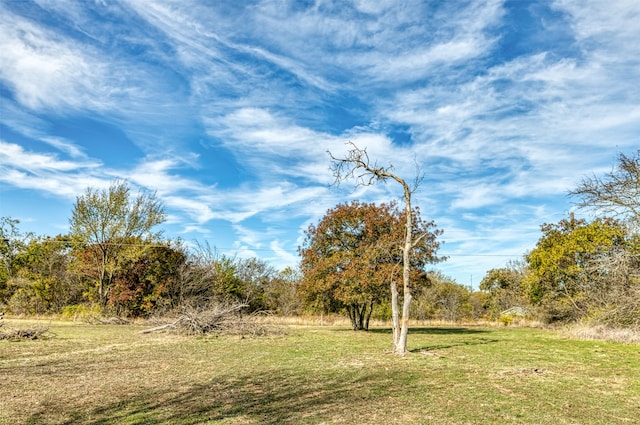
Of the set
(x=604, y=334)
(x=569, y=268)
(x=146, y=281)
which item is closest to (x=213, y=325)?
(x=146, y=281)

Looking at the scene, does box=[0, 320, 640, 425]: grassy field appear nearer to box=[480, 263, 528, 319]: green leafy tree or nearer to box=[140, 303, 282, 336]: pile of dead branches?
box=[140, 303, 282, 336]: pile of dead branches

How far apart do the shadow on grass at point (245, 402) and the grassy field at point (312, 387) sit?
18 mm

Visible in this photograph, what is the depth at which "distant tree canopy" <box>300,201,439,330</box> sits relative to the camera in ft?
68.9

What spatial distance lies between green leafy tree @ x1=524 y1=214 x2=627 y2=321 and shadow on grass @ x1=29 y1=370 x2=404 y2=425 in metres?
21.9

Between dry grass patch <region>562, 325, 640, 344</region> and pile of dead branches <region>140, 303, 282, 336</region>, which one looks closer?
dry grass patch <region>562, 325, 640, 344</region>

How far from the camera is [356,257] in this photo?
2239 cm

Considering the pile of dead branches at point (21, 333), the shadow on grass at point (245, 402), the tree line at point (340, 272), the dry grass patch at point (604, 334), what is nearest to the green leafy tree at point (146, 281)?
the tree line at point (340, 272)

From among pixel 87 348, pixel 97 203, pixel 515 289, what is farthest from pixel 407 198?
pixel 515 289

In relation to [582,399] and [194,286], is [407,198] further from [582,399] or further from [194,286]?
[194,286]

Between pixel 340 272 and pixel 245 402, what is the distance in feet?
52.2

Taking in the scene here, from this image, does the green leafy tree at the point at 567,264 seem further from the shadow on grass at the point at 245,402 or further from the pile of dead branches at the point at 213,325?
the shadow on grass at the point at 245,402

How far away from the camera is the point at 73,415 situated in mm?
5754

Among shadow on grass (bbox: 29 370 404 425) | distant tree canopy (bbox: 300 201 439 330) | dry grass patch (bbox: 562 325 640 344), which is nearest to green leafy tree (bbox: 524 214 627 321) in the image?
dry grass patch (bbox: 562 325 640 344)

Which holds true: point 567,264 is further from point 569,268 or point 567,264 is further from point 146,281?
point 146,281
